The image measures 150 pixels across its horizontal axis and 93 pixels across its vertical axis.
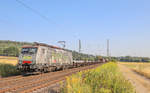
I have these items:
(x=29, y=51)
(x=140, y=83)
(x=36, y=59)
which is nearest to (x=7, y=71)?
(x=29, y=51)

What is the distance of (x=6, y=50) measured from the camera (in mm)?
83812

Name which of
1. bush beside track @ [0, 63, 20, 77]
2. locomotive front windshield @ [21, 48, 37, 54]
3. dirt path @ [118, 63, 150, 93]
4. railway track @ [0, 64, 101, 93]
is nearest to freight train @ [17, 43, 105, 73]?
locomotive front windshield @ [21, 48, 37, 54]

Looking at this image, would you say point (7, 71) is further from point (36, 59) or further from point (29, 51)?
point (36, 59)

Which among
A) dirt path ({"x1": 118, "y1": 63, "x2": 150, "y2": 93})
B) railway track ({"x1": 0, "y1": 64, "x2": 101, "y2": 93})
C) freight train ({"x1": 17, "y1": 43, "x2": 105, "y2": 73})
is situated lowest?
dirt path ({"x1": 118, "y1": 63, "x2": 150, "y2": 93})

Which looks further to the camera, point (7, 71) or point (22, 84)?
point (7, 71)

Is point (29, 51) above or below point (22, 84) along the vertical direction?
above

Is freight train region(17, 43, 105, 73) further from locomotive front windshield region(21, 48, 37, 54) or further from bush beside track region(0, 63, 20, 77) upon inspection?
bush beside track region(0, 63, 20, 77)

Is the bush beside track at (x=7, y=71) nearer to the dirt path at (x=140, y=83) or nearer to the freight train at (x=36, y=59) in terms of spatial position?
the freight train at (x=36, y=59)

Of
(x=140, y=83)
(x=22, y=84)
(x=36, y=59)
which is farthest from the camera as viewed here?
(x=140, y=83)

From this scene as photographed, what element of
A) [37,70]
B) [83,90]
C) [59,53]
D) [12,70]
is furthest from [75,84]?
[59,53]

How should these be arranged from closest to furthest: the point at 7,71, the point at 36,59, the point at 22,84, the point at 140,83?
the point at 22,84 < the point at 36,59 < the point at 7,71 < the point at 140,83

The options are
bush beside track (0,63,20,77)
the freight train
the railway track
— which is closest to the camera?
the railway track

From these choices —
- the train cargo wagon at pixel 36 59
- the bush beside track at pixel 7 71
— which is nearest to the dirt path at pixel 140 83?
the train cargo wagon at pixel 36 59

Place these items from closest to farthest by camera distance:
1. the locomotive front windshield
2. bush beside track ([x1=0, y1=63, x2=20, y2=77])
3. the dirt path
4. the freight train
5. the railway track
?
the railway track, the dirt path, bush beside track ([x1=0, y1=63, x2=20, y2=77]), the freight train, the locomotive front windshield
